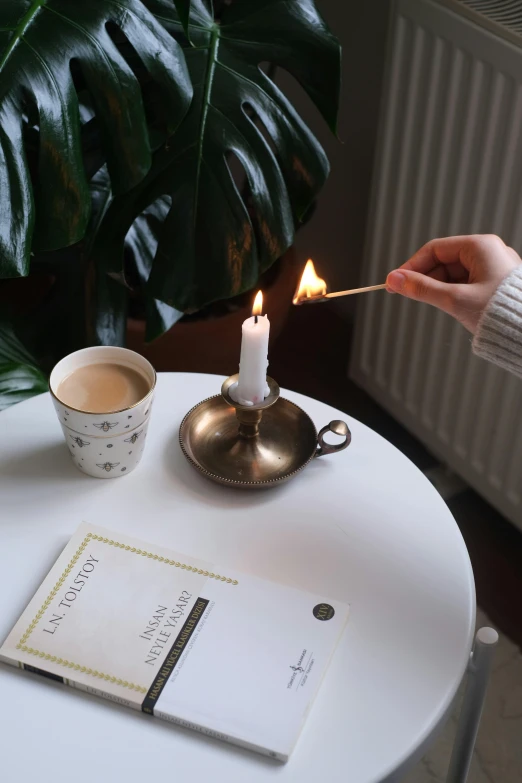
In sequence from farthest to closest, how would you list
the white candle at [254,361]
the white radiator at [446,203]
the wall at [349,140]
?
the wall at [349,140] → the white radiator at [446,203] → the white candle at [254,361]

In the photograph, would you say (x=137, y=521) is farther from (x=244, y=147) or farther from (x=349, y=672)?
(x=244, y=147)

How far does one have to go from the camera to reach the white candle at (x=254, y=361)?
0.80m

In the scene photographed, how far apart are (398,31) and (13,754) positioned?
1069 millimetres

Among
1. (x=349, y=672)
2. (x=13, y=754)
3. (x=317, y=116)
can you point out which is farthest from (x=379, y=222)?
(x=13, y=754)

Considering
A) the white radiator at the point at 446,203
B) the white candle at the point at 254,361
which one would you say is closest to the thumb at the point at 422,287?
the white candle at the point at 254,361

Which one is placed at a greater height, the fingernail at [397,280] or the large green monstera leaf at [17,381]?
the fingernail at [397,280]

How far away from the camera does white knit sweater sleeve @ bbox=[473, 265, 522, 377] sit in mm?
800

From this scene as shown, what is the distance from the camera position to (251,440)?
885mm

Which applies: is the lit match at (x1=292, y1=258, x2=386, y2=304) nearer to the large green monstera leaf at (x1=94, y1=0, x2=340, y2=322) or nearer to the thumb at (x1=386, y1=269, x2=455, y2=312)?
the thumb at (x1=386, y1=269, x2=455, y2=312)

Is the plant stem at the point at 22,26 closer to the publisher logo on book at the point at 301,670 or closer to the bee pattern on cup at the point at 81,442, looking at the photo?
the bee pattern on cup at the point at 81,442

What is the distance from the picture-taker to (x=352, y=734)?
65 centimetres

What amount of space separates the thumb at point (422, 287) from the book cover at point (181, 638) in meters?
0.30

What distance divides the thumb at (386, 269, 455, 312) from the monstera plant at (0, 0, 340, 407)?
0.22 metres

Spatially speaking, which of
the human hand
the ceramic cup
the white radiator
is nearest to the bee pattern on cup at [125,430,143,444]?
the ceramic cup
